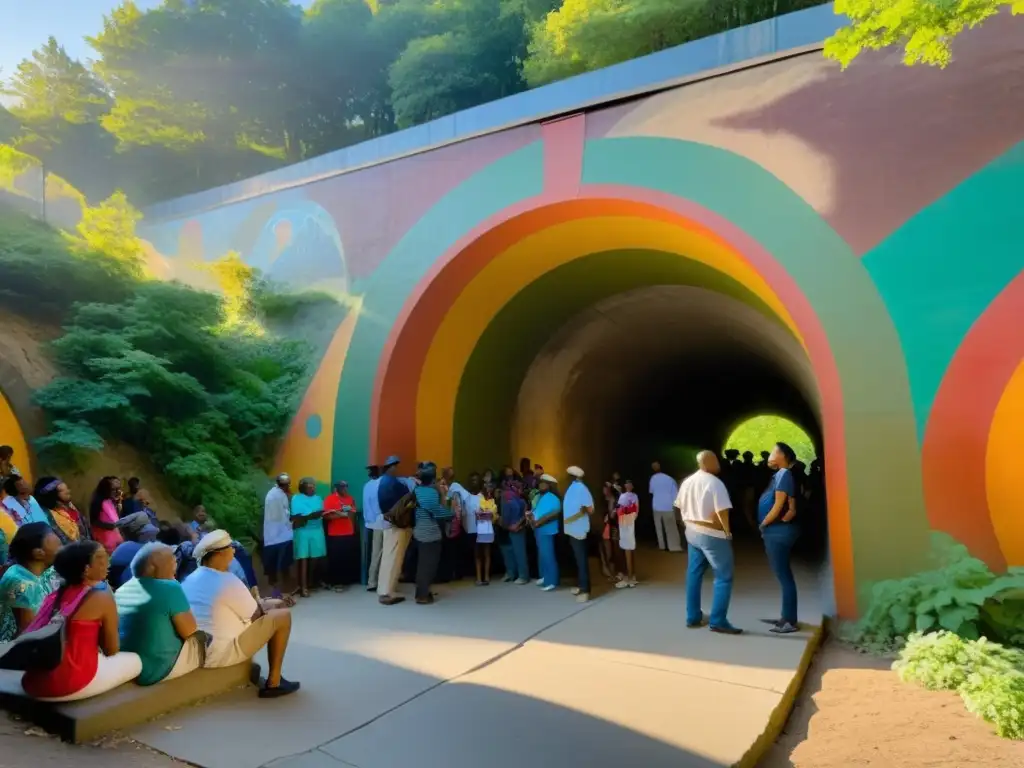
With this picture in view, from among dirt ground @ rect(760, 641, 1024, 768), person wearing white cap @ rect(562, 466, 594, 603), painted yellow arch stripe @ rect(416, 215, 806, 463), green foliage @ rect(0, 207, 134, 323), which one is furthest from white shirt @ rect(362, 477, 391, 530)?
dirt ground @ rect(760, 641, 1024, 768)

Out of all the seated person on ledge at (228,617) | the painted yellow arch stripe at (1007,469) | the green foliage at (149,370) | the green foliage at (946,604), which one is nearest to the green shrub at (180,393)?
the green foliage at (149,370)

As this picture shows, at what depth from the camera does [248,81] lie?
23234 mm

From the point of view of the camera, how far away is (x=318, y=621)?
22.7 ft

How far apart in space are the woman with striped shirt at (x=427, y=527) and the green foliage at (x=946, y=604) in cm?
404

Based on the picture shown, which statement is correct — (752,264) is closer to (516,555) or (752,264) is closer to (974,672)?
(974,672)

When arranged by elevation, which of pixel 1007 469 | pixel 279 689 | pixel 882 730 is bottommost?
pixel 882 730

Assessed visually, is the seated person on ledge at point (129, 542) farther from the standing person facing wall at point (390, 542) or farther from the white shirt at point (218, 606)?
the standing person facing wall at point (390, 542)

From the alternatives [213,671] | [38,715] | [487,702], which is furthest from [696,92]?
[38,715]

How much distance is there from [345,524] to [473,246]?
379 centimetres

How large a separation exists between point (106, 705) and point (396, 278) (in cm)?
650

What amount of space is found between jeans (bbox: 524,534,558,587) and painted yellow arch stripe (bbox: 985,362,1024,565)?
441cm

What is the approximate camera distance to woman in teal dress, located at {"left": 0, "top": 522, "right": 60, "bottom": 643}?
440 cm

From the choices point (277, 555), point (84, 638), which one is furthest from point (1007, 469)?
point (277, 555)

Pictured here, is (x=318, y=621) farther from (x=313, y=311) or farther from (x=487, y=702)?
(x=313, y=311)
